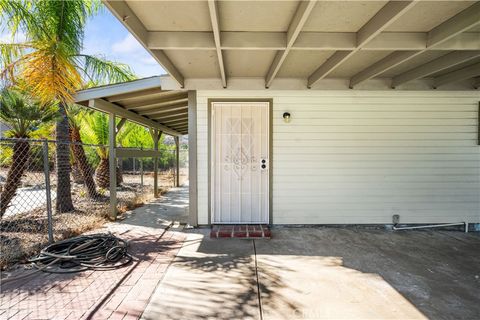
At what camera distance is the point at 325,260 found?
11.4ft

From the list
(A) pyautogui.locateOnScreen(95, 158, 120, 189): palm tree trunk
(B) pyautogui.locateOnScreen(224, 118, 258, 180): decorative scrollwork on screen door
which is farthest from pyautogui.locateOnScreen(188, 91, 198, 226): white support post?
(A) pyautogui.locateOnScreen(95, 158, 120, 189): palm tree trunk

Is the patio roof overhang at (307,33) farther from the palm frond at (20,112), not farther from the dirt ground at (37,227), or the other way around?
the dirt ground at (37,227)

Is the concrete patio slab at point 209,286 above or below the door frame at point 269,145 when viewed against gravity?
below

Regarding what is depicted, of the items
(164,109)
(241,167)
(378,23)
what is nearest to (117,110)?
(164,109)

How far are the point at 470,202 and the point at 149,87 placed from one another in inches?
230

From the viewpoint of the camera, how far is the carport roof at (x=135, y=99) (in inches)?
184

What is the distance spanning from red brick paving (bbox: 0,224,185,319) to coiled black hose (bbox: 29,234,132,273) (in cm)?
14

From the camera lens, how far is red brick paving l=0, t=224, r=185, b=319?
2.33 metres

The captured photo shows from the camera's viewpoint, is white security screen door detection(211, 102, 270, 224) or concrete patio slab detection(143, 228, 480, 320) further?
white security screen door detection(211, 102, 270, 224)

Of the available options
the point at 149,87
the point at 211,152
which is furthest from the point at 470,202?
the point at 149,87

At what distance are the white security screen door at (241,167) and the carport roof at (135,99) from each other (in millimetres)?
1113

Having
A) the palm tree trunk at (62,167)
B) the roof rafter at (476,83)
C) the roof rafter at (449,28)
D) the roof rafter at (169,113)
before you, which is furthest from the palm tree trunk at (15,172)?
the roof rafter at (476,83)

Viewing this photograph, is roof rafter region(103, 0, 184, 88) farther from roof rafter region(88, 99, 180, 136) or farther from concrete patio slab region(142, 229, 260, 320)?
concrete patio slab region(142, 229, 260, 320)

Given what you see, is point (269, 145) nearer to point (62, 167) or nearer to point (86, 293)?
point (86, 293)
